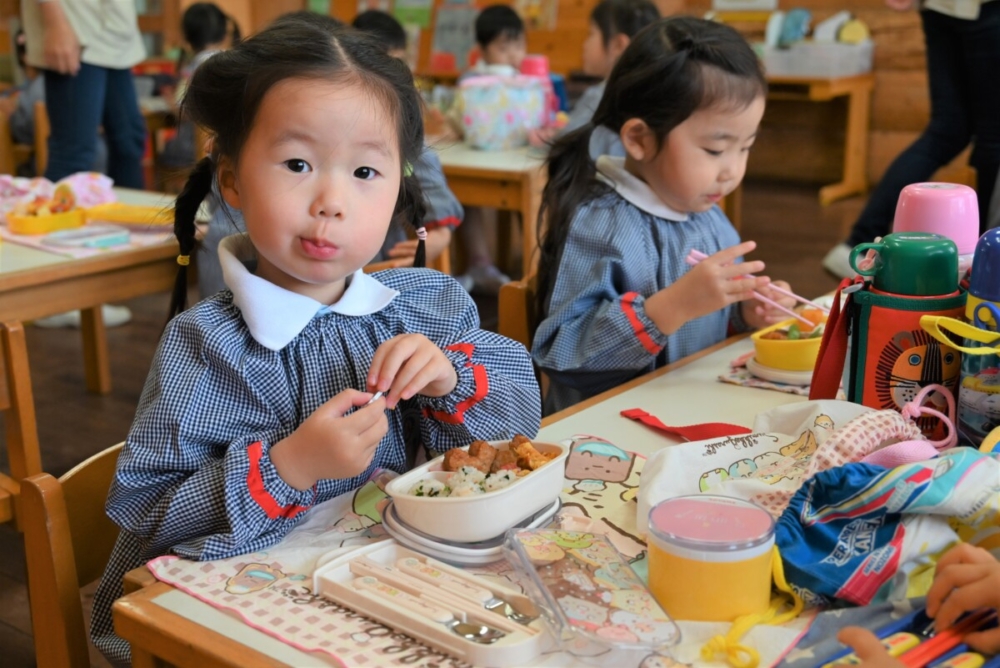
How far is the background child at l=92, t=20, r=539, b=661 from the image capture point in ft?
3.14

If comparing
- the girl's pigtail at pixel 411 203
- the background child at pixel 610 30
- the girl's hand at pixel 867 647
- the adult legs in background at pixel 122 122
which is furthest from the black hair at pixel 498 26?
the girl's hand at pixel 867 647

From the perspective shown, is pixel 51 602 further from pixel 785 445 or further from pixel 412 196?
pixel 785 445

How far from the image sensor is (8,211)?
2.38 m

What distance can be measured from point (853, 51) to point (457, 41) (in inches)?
99.3

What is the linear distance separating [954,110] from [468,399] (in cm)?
276

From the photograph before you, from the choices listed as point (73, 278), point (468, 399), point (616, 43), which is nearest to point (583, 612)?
point (468, 399)

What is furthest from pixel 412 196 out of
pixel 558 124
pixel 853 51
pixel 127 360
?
pixel 853 51

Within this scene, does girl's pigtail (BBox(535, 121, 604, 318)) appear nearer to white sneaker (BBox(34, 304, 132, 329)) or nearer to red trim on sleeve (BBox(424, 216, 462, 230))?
red trim on sleeve (BBox(424, 216, 462, 230))

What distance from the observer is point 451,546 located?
859 mm

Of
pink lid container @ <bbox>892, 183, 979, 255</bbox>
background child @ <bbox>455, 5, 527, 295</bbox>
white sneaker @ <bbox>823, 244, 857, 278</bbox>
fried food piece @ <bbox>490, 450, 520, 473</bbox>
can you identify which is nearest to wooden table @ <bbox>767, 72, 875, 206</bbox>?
white sneaker @ <bbox>823, 244, 857, 278</bbox>

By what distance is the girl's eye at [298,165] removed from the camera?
1.03 metres

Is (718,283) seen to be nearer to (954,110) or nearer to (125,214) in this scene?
(125,214)

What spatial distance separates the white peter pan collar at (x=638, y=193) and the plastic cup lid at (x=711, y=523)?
0.97 m

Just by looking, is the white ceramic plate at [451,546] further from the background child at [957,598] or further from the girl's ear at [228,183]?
the girl's ear at [228,183]
